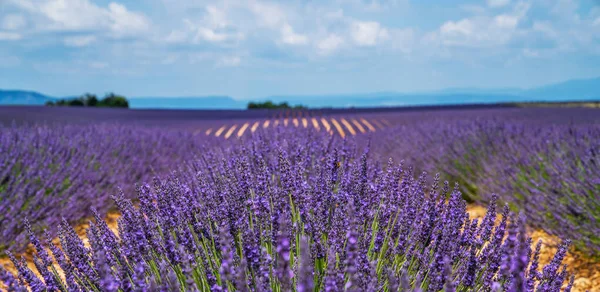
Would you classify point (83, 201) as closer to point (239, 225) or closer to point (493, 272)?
point (239, 225)

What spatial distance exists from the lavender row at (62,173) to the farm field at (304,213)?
3cm

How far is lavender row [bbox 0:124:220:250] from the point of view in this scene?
402 centimetres

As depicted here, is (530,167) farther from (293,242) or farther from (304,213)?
(293,242)

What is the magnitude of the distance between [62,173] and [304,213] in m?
3.85

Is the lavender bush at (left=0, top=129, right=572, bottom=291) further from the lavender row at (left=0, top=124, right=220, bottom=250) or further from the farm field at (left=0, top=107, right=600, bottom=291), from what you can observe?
the lavender row at (left=0, top=124, right=220, bottom=250)

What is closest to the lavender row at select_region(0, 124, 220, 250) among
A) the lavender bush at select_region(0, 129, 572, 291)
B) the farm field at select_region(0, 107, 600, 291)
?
the farm field at select_region(0, 107, 600, 291)

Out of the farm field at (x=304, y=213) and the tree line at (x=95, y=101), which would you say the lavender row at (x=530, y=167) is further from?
the tree line at (x=95, y=101)

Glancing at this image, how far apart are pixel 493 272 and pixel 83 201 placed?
14.1ft

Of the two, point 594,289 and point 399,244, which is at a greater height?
point 399,244

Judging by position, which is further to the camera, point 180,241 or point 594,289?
point 594,289

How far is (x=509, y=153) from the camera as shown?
203 inches

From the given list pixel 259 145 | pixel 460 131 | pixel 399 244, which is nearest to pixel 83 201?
pixel 259 145

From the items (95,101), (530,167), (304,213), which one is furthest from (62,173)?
(95,101)

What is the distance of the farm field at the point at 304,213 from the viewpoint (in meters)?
1.52
